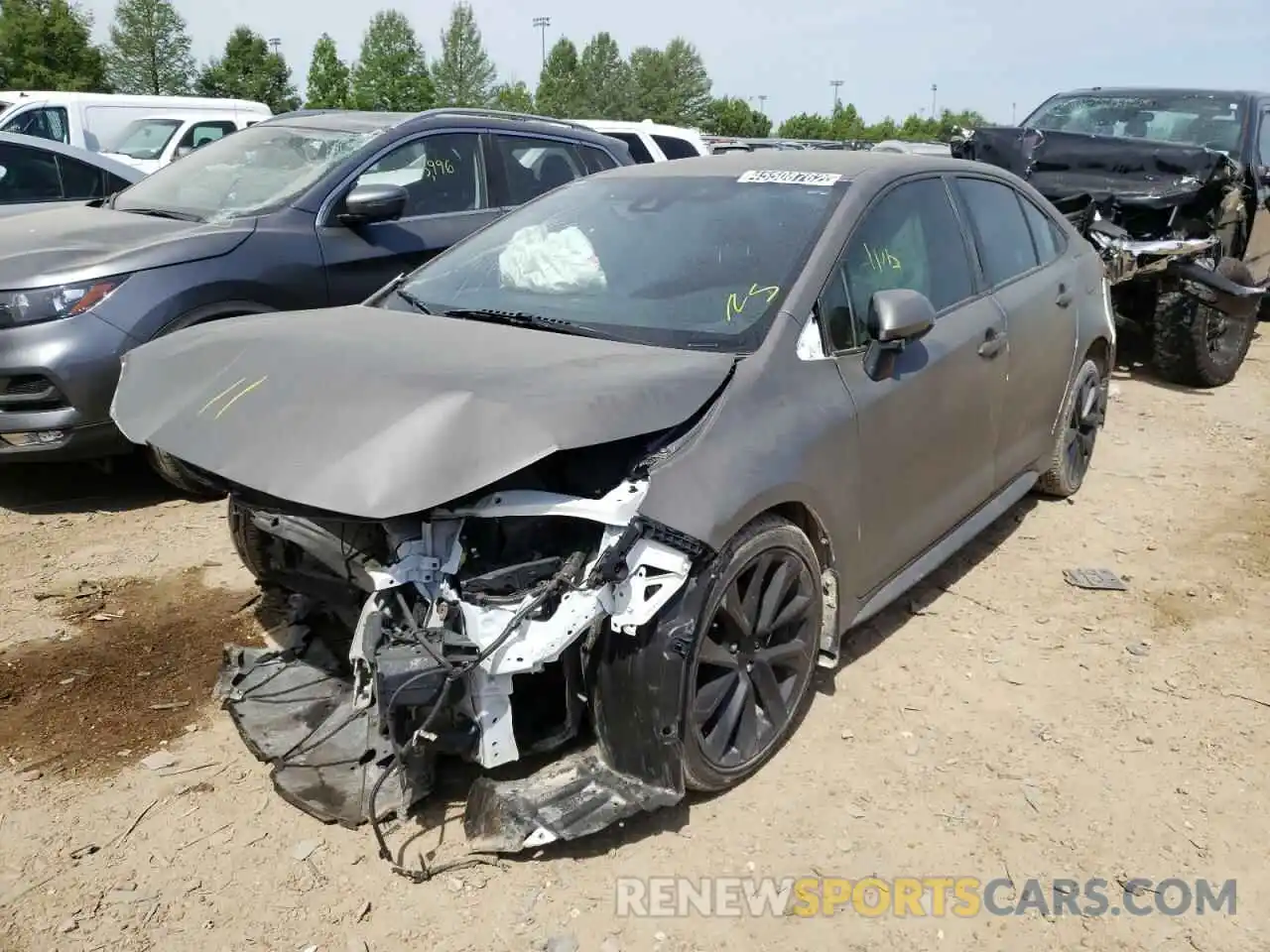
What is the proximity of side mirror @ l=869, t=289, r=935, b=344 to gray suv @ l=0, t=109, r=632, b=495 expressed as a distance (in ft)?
8.36

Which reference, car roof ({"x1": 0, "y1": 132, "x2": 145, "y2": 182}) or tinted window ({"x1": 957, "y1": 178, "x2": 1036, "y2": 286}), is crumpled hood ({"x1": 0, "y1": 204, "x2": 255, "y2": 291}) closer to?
car roof ({"x1": 0, "y1": 132, "x2": 145, "y2": 182})

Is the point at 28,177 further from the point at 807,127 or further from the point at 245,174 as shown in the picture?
the point at 807,127

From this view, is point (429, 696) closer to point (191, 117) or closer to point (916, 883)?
point (916, 883)

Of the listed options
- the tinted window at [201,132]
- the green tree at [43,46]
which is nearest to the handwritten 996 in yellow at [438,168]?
the tinted window at [201,132]

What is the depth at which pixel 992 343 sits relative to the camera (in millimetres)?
3971

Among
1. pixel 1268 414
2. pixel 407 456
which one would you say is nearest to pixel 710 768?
pixel 407 456

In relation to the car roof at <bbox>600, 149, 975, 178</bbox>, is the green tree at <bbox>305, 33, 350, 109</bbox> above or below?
above

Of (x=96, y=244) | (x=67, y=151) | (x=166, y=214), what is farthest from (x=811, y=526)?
(x=67, y=151)

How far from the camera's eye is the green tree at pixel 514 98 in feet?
215

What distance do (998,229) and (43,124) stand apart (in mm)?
12478

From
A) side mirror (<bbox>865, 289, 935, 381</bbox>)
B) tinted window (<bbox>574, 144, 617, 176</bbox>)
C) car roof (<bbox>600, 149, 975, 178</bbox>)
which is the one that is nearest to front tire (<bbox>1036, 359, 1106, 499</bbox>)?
car roof (<bbox>600, 149, 975, 178</bbox>)

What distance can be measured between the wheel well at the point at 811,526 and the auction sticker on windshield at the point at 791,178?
123 cm

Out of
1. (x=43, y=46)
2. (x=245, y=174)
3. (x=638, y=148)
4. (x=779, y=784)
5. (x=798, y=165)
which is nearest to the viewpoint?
(x=779, y=784)

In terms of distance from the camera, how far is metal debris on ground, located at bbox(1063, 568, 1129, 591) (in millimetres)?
4387
